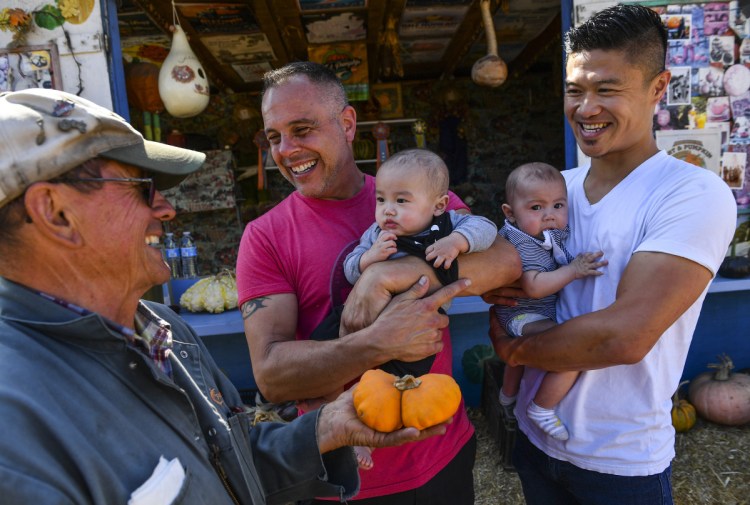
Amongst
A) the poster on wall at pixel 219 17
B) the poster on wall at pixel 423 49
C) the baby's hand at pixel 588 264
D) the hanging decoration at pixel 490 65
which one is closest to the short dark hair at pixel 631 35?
the baby's hand at pixel 588 264

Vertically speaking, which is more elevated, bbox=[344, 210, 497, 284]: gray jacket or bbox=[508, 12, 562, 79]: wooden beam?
bbox=[508, 12, 562, 79]: wooden beam

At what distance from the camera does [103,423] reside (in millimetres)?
999

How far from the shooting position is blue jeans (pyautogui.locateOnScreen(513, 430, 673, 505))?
1.69 m

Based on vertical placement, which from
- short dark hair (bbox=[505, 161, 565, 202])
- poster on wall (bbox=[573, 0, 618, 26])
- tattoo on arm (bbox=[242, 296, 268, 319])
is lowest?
tattoo on arm (bbox=[242, 296, 268, 319])

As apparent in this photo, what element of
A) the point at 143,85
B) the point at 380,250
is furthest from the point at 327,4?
the point at 380,250

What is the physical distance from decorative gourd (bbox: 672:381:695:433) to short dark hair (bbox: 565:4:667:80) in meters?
3.19

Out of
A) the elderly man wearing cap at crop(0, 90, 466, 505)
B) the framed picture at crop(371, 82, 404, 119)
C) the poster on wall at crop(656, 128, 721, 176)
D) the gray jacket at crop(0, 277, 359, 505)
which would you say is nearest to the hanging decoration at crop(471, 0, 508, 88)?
the poster on wall at crop(656, 128, 721, 176)

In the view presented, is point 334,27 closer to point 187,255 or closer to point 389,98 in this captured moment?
point 389,98

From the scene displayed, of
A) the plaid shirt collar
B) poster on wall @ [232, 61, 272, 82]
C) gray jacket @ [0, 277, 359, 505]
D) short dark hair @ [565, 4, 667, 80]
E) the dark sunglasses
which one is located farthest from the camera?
poster on wall @ [232, 61, 272, 82]

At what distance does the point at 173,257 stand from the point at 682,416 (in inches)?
192

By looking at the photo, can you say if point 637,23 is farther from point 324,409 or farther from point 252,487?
point 252,487

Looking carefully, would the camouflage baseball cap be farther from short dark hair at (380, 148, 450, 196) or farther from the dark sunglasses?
short dark hair at (380, 148, 450, 196)

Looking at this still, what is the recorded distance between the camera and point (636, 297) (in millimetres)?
1470

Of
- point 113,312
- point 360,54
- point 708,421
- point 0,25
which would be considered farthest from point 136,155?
point 360,54
